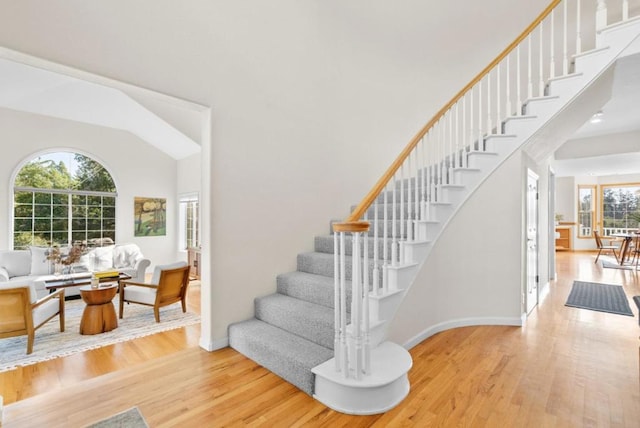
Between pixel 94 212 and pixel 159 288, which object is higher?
pixel 94 212

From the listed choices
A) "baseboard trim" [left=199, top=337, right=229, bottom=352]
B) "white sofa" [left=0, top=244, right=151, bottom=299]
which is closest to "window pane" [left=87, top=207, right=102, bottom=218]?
"white sofa" [left=0, top=244, right=151, bottom=299]

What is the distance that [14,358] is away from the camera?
289 cm

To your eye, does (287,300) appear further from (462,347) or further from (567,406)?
(567,406)

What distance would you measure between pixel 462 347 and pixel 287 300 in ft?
5.95

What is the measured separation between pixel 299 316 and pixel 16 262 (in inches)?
205

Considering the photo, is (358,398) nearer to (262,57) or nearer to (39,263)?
(262,57)

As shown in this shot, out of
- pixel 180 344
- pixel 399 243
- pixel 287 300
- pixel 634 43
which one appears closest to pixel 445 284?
pixel 399 243

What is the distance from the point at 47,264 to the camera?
203 inches

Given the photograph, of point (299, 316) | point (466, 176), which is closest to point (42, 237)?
point (299, 316)

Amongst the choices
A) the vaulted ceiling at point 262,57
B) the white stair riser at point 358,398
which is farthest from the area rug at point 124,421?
the vaulted ceiling at point 262,57

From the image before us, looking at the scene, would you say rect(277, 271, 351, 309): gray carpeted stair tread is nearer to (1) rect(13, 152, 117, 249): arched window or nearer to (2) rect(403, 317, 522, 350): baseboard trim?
(2) rect(403, 317, 522, 350): baseboard trim

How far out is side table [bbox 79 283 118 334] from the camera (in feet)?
11.5

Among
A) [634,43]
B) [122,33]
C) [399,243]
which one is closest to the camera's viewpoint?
[122,33]

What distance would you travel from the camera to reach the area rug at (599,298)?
13.9 feet
